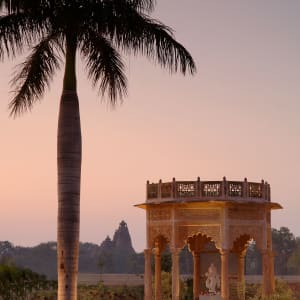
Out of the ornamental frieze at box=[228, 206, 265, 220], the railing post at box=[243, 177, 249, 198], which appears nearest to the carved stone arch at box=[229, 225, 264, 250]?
the ornamental frieze at box=[228, 206, 265, 220]

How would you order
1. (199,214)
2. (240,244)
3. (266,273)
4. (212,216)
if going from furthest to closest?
(240,244) < (266,273) < (199,214) < (212,216)

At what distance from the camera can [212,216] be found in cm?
3092

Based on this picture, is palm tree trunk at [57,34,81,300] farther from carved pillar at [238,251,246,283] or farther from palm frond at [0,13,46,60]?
carved pillar at [238,251,246,283]

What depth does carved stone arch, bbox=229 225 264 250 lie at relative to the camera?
30875 millimetres

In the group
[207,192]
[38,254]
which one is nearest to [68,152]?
[207,192]

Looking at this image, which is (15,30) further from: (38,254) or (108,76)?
(38,254)

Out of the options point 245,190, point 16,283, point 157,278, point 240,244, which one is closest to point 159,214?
point 245,190

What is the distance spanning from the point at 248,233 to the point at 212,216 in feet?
5.96

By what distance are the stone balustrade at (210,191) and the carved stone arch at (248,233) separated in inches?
48.9

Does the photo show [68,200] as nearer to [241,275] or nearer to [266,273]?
[266,273]

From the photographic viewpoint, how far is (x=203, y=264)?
36406 mm

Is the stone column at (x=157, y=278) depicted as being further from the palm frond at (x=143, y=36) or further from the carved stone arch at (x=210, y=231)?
the palm frond at (x=143, y=36)

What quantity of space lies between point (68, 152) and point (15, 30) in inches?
144

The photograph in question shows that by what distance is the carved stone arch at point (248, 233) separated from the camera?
101 feet
